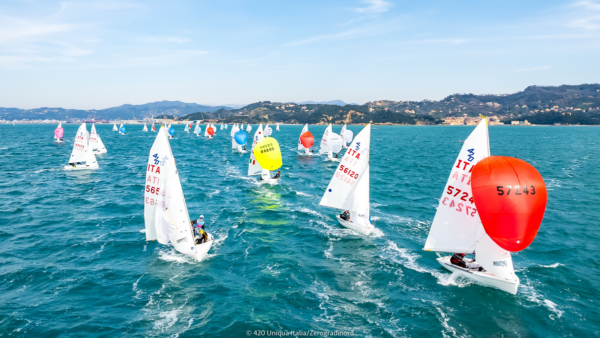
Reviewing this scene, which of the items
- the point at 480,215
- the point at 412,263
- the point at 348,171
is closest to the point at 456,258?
the point at 412,263

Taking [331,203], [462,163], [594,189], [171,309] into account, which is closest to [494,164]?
[462,163]

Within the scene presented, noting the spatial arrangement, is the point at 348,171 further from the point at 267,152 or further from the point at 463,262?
the point at 267,152

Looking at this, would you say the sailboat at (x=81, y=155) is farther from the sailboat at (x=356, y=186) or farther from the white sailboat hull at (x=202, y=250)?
the sailboat at (x=356, y=186)

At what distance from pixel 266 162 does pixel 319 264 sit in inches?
891

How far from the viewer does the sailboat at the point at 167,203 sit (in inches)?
849

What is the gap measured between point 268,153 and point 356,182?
17727mm

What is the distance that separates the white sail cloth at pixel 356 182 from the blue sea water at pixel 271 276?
2186 millimetres

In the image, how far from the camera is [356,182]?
2742 cm

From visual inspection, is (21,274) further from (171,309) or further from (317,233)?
(317,233)

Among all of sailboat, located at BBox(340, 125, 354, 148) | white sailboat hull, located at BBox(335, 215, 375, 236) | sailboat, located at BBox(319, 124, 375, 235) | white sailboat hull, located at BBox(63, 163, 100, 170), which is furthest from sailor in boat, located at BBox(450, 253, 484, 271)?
sailboat, located at BBox(340, 125, 354, 148)

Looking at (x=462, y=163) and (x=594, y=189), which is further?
(x=594, y=189)

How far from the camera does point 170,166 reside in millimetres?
21500

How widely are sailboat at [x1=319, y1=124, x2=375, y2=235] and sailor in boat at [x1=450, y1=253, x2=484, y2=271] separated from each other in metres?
7.67

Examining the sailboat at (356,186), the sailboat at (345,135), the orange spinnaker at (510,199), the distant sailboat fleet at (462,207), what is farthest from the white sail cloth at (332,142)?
the orange spinnaker at (510,199)
